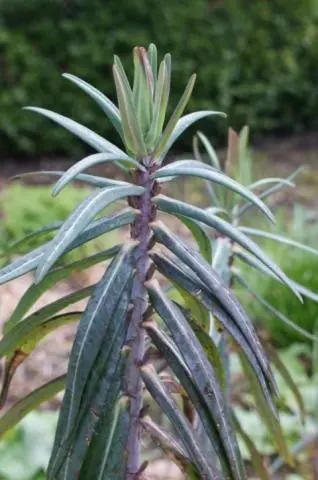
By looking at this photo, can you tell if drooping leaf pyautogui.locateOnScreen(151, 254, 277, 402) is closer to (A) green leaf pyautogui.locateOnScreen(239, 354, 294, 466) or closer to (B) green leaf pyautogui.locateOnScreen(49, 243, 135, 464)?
(B) green leaf pyautogui.locateOnScreen(49, 243, 135, 464)

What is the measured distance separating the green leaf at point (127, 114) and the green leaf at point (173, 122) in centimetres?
2

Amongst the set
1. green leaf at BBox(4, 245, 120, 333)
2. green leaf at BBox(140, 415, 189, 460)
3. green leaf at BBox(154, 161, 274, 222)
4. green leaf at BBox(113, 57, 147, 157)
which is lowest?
green leaf at BBox(140, 415, 189, 460)

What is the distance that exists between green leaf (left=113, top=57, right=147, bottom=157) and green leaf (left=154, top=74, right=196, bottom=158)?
0.08 ft

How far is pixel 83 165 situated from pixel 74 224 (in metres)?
0.07

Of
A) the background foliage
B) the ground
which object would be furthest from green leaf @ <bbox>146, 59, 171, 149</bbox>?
the background foliage

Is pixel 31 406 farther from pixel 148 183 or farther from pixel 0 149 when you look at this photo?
pixel 0 149

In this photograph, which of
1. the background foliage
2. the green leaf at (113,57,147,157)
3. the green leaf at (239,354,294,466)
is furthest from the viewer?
the background foliage

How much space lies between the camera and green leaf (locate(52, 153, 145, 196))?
0.93m

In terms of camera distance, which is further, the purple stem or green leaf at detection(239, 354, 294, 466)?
green leaf at detection(239, 354, 294, 466)

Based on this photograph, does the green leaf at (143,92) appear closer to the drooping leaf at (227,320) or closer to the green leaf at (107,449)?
the drooping leaf at (227,320)

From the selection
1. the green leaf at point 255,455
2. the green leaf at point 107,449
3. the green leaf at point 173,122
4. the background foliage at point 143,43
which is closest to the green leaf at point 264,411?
the green leaf at point 255,455

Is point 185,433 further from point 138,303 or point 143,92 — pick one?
point 143,92

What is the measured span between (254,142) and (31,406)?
277 inches

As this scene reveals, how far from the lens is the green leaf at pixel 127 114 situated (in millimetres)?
1044
